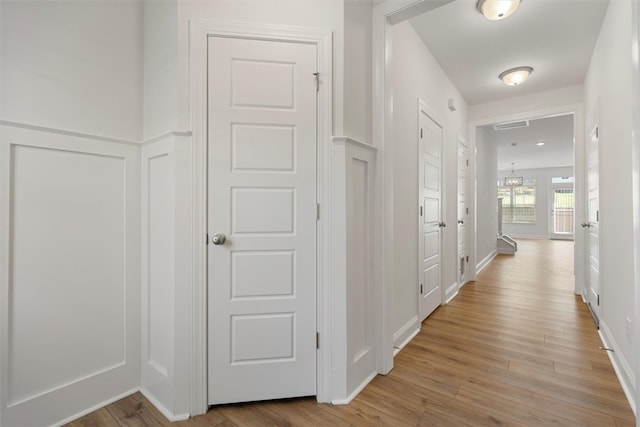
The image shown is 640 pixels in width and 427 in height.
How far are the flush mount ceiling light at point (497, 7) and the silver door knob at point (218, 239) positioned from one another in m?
2.58

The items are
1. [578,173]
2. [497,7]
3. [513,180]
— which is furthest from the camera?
[513,180]

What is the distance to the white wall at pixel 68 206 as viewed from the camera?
138cm

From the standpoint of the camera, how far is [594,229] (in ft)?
9.66

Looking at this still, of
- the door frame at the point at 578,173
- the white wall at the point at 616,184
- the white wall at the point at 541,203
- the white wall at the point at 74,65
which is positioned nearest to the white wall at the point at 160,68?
the white wall at the point at 74,65

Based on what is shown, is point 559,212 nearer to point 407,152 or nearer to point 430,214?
point 430,214

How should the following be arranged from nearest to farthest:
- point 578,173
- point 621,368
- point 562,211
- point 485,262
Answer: point 621,368 → point 578,173 → point 485,262 → point 562,211

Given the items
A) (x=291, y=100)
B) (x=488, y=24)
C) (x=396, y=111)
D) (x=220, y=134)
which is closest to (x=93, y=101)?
(x=220, y=134)

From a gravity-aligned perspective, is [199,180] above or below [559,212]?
above

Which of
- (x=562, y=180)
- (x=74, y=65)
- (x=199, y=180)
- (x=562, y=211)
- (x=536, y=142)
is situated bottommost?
(x=562, y=211)

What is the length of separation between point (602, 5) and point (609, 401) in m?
2.92

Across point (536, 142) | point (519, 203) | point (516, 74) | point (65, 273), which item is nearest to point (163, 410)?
point (65, 273)

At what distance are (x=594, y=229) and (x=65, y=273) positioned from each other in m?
4.45

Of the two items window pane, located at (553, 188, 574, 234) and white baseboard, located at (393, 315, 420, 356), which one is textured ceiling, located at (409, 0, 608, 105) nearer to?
white baseboard, located at (393, 315, 420, 356)

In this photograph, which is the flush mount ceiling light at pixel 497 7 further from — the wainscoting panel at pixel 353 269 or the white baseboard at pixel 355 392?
the white baseboard at pixel 355 392
